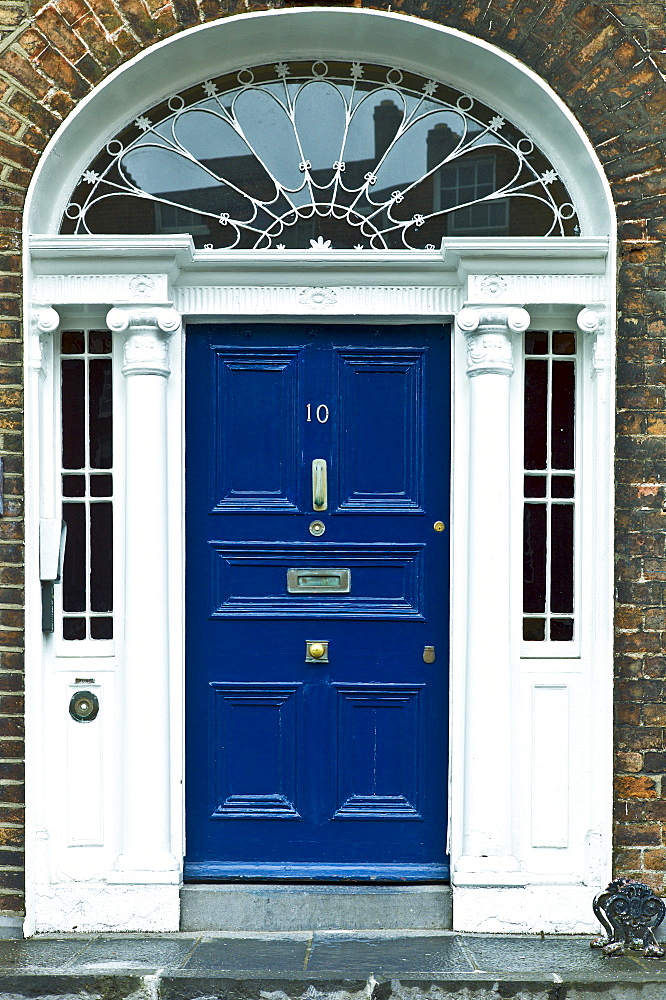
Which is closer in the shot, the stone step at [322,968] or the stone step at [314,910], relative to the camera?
the stone step at [322,968]

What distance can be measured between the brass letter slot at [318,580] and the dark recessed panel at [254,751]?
447mm

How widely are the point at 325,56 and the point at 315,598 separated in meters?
2.42

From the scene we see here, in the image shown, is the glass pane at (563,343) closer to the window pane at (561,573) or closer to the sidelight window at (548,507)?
the sidelight window at (548,507)

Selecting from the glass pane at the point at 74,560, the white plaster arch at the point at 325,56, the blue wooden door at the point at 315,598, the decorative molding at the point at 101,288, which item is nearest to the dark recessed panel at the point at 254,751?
the blue wooden door at the point at 315,598

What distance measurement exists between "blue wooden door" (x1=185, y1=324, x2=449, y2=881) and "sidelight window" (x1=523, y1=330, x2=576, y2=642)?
37 centimetres

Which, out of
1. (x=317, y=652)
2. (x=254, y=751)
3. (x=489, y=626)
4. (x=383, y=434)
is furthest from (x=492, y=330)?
Answer: (x=254, y=751)

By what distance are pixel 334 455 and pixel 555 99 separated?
1786 millimetres

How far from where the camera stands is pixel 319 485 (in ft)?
14.8

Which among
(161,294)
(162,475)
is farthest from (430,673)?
(161,294)

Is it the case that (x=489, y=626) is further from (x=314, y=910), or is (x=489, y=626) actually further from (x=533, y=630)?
(x=314, y=910)

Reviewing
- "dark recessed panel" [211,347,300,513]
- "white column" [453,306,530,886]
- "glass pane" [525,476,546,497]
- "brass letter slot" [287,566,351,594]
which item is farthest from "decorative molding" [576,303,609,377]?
"brass letter slot" [287,566,351,594]

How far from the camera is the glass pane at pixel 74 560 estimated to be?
449 centimetres

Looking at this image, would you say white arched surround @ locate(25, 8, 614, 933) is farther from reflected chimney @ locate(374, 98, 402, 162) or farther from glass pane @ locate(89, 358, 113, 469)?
reflected chimney @ locate(374, 98, 402, 162)

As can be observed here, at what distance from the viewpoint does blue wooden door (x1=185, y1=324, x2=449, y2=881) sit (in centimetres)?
453
